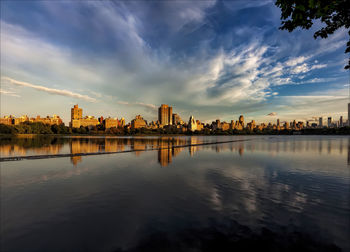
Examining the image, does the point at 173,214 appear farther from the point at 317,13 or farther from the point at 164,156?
the point at 164,156

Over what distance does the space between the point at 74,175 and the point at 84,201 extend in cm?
912

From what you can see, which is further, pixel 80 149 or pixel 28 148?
pixel 80 149

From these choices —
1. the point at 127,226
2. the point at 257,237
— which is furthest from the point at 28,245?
the point at 257,237

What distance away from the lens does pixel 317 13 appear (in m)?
9.68

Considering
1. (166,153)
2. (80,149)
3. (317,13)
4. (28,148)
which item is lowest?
(166,153)

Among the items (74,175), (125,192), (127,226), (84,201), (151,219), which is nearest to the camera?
(127,226)

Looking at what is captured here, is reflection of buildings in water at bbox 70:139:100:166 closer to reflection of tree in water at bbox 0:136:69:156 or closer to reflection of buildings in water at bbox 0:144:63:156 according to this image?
reflection of tree in water at bbox 0:136:69:156

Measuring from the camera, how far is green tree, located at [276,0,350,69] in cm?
952

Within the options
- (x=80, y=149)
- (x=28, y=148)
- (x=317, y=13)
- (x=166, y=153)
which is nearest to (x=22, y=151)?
(x=28, y=148)

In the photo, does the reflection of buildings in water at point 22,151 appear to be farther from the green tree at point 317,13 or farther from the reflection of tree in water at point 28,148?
the green tree at point 317,13

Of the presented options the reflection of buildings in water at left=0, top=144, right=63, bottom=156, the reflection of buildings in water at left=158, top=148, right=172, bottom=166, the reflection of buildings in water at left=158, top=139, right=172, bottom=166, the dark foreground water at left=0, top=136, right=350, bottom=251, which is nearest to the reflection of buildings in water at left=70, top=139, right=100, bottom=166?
the reflection of buildings in water at left=0, top=144, right=63, bottom=156

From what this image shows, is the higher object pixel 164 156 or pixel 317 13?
pixel 317 13

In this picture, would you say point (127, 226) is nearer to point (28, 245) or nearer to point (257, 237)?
point (28, 245)

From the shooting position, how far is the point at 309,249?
805 cm
